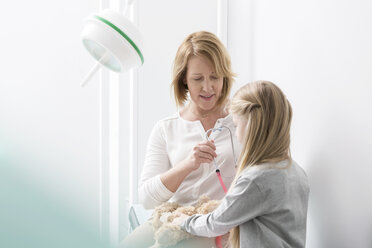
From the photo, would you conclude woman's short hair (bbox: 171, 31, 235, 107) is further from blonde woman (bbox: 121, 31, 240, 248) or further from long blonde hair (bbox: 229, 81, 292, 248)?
long blonde hair (bbox: 229, 81, 292, 248)

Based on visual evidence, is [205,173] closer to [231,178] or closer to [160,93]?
[231,178]

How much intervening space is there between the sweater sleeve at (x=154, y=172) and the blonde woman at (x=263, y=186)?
0.25m

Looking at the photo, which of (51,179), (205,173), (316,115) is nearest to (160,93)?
(205,173)

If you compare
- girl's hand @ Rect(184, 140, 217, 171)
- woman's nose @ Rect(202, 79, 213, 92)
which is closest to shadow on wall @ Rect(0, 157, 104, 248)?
girl's hand @ Rect(184, 140, 217, 171)

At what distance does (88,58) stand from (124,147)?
558 mm

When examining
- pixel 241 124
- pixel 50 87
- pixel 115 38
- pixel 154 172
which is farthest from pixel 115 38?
pixel 50 87

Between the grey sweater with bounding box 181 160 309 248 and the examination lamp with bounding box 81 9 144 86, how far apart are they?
36 cm

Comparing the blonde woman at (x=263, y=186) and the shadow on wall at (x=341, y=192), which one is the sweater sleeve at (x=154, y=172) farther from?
the shadow on wall at (x=341, y=192)

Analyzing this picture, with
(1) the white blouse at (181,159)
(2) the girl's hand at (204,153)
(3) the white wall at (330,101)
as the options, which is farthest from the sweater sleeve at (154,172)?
(3) the white wall at (330,101)

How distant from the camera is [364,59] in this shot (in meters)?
0.84

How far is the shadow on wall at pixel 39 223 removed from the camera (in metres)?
0.32

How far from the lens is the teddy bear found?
1.04 meters

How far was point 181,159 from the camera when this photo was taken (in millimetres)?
1259

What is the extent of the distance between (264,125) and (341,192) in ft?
0.80
